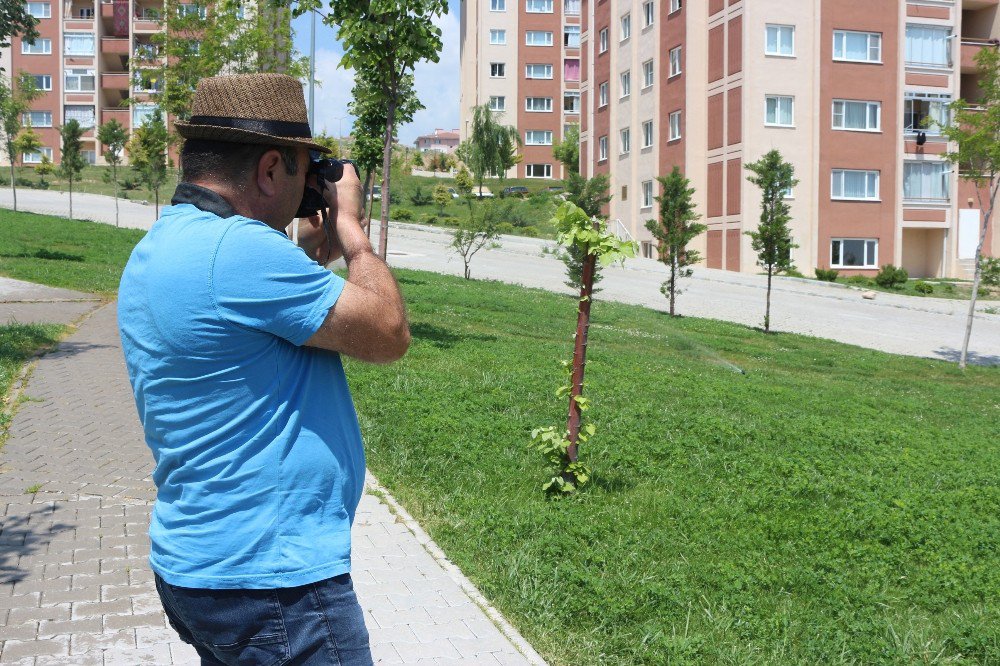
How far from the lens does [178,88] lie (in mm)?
21656

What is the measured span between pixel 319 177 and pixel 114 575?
351 cm

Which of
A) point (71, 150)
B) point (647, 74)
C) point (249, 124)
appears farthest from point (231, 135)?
point (647, 74)

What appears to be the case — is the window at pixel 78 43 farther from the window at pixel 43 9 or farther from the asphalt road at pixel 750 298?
the asphalt road at pixel 750 298

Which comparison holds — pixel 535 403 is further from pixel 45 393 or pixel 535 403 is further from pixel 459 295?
pixel 459 295

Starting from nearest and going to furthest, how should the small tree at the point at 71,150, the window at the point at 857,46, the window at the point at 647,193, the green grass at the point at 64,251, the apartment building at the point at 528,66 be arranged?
the green grass at the point at 64,251 < the small tree at the point at 71,150 < the window at the point at 857,46 < the window at the point at 647,193 < the apartment building at the point at 528,66

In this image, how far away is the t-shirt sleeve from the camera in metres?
2.05

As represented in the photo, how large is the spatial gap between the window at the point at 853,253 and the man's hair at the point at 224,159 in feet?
137

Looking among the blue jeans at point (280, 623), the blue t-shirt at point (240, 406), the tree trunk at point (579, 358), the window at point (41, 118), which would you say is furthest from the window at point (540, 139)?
the blue jeans at point (280, 623)

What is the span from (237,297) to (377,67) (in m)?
11.8

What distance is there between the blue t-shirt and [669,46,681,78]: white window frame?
44.1 meters

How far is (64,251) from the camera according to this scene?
24.6 m

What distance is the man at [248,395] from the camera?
2.07 meters

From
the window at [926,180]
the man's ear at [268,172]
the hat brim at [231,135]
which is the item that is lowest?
the man's ear at [268,172]

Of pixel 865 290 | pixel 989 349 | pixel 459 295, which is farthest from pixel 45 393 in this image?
pixel 865 290
